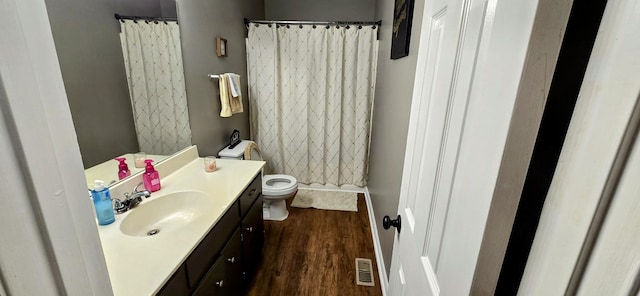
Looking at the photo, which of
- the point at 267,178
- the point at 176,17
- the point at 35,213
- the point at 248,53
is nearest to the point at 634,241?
the point at 35,213

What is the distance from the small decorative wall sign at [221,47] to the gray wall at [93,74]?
91 cm

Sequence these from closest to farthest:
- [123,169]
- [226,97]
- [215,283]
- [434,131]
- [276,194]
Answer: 1. [434,131]
2. [215,283]
3. [123,169]
4. [226,97]
5. [276,194]

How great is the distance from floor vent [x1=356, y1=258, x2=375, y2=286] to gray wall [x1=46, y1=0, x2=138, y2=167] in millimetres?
1697

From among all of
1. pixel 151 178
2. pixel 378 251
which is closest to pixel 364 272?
pixel 378 251

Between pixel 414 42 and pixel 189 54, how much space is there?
1.43 m

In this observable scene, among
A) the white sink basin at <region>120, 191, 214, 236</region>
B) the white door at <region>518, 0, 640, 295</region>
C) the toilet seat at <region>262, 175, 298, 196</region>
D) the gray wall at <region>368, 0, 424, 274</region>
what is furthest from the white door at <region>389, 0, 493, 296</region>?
the toilet seat at <region>262, 175, 298, 196</region>

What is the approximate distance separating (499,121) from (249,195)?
1.46 m

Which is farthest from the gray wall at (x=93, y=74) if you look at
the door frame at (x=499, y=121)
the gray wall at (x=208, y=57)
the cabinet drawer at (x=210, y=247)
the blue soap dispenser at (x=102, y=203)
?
the door frame at (x=499, y=121)

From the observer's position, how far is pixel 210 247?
110 cm

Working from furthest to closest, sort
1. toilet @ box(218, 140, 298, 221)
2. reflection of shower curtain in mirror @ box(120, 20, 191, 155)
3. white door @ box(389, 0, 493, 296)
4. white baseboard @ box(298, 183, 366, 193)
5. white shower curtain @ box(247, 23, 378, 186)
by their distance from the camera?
white baseboard @ box(298, 183, 366, 193)
white shower curtain @ box(247, 23, 378, 186)
toilet @ box(218, 140, 298, 221)
reflection of shower curtain in mirror @ box(120, 20, 191, 155)
white door @ box(389, 0, 493, 296)

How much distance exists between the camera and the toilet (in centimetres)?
231

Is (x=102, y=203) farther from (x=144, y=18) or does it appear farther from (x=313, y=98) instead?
(x=313, y=98)

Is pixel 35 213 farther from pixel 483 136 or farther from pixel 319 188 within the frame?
pixel 319 188

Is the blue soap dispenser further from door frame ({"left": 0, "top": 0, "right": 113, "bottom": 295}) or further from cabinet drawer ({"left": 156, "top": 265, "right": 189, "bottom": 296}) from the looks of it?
door frame ({"left": 0, "top": 0, "right": 113, "bottom": 295})
